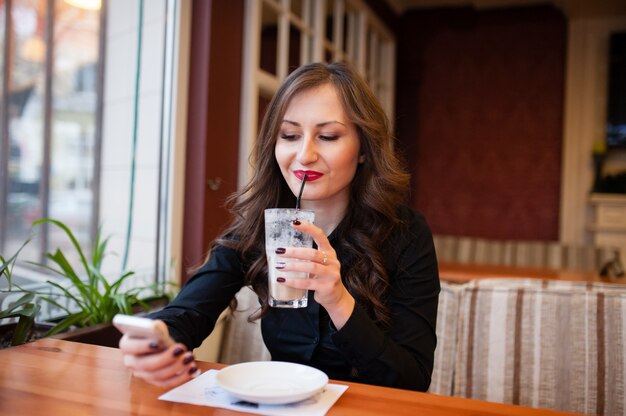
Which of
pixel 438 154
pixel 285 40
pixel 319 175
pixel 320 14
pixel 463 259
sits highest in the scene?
pixel 320 14

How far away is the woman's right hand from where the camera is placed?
0.87 m

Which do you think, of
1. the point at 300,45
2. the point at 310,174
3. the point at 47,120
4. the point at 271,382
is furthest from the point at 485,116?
the point at 271,382

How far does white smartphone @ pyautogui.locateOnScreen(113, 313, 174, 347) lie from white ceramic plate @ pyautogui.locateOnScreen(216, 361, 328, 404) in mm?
134

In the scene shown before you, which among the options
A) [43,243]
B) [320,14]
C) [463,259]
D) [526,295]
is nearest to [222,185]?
[43,243]

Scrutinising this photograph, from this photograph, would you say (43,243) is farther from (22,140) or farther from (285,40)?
(285,40)

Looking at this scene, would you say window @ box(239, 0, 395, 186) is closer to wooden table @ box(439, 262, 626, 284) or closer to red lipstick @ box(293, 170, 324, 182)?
red lipstick @ box(293, 170, 324, 182)

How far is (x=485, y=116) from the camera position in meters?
5.66

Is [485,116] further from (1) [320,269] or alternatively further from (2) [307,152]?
(1) [320,269]

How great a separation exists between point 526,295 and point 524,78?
461 cm

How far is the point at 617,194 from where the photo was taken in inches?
203

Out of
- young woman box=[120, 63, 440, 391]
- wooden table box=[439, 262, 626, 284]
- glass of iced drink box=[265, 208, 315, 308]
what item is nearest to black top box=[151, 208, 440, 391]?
young woman box=[120, 63, 440, 391]

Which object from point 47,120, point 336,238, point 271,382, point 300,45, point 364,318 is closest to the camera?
point 271,382

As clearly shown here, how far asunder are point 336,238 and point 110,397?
0.70 m

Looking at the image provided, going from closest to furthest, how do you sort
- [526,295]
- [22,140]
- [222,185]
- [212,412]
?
[212,412]
[526,295]
[22,140]
[222,185]
